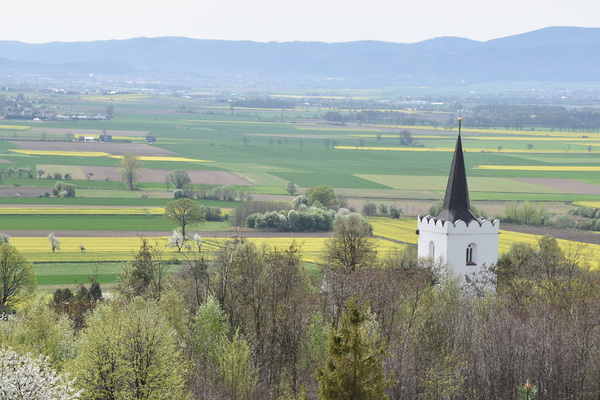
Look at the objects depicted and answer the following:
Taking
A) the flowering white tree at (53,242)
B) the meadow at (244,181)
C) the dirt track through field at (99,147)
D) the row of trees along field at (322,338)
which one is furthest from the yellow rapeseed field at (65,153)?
the row of trees along field at (322,338)

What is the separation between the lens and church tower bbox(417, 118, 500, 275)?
2021 inches

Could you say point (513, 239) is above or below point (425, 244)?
below

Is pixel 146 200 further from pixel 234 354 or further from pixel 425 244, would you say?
pixel 234 354

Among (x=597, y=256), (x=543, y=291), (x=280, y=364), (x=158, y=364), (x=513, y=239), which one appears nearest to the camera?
(x=158, y=364)

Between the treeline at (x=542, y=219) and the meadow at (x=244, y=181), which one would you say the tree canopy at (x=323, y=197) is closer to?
Answer: the meadow at (x=244, y=181)

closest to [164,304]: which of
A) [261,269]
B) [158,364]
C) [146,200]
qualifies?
[261,269]

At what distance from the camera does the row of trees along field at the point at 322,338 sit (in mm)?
32156

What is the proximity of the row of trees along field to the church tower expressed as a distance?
0.92 metres

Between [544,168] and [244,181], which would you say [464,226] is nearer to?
[244,181]

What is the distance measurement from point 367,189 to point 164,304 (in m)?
88.8

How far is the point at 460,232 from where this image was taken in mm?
51500

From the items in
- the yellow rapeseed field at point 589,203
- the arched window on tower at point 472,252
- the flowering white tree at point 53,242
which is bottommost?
the yellow rapeseed field at point 589,203

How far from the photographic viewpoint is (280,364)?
4106 centimetres

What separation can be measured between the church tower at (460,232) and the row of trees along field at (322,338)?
921 mm
